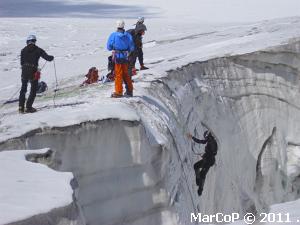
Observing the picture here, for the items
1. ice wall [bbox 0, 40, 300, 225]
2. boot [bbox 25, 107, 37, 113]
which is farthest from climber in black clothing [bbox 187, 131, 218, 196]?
boot [bbox 25, 107, 37, 113]

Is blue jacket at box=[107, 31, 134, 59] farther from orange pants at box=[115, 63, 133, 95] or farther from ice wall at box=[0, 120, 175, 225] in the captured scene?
ice wall at box=[0, 120, 175, 225]

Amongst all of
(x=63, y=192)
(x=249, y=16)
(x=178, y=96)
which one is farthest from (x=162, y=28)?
(x=63, y=192)

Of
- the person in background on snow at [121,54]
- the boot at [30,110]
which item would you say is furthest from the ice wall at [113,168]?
the person in background on snow at [121,54]

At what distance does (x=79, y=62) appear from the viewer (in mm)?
16141

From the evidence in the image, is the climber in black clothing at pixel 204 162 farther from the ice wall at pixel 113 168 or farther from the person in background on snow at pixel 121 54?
the ice wall at pixel 113 168

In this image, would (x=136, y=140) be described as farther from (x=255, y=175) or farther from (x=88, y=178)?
(x=255, y=175)

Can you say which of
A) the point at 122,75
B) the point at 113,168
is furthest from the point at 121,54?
the point at 113,168

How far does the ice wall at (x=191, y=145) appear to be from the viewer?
749 centimetres

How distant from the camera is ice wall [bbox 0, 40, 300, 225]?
Answer: 24.6ft

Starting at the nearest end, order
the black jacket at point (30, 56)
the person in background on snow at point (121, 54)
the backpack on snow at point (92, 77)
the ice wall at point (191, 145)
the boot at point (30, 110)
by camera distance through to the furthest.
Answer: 1. the ice wall at point (191, 145)
2. the boot at point (30, 110)
3. the black jacket at point (30, 56)
4. the person in background on snow at point (121, 54)
5. the backpack on snow at point (92, 77)

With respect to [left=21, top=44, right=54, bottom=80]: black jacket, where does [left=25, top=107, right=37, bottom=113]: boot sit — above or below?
below

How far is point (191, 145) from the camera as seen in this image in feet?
36.4

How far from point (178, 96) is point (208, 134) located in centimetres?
79

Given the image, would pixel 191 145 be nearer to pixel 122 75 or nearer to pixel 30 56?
pixel 122 75
